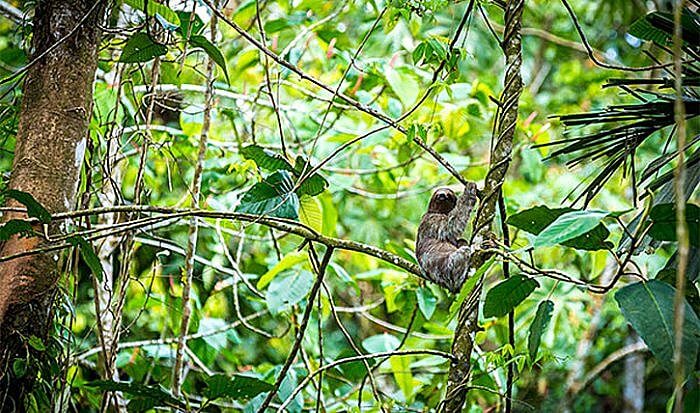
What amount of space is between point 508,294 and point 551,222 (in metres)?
0.18

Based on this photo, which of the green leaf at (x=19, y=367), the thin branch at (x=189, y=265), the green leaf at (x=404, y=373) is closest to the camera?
the green leaf at (x=19, y=367)

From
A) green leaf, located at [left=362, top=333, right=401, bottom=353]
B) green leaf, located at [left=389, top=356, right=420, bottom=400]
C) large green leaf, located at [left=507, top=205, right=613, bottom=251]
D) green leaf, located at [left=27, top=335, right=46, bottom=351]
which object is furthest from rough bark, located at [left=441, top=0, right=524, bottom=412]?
green leaf, located at [left=362, top=333, right=401, bottom=353]

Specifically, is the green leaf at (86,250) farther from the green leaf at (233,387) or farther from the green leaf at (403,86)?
the green leaf at (403,86)

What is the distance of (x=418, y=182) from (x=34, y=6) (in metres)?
2.01

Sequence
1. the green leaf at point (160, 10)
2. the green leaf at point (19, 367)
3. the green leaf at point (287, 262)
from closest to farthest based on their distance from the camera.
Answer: the green leaf at point (19, 367)
the green leaf at point (160, 10)
the green leaf at point (287, 262)

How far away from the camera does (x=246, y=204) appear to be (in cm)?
172

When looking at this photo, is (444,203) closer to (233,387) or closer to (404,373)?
(404,373)

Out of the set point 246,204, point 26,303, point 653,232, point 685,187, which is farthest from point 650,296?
point 26,303

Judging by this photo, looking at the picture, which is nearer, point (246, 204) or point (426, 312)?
point (246, 204)

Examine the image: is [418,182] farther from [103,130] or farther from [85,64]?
[85,64]

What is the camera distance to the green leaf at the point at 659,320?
3.55 ft

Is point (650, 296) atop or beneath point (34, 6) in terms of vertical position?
beneath

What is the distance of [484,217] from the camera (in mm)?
1547

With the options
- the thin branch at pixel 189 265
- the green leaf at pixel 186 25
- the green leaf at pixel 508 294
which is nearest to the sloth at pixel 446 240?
the green leaf at pixel 508 294
